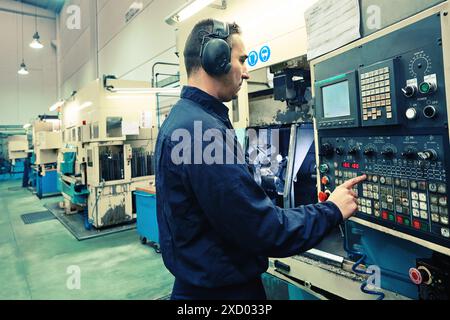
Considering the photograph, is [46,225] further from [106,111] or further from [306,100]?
[306,100]

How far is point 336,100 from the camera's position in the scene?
965 mm

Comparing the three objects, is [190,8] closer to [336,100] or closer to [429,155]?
[336,100]

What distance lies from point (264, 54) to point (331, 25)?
447 mm

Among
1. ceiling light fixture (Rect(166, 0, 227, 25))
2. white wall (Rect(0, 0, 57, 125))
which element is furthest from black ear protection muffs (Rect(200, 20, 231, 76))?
white wall (Rect(0, 0, 57, 125))

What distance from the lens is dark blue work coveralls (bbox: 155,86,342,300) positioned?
27.6 inches

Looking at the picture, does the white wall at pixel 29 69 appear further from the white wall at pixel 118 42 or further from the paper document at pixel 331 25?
the paper document at pixel 331 25

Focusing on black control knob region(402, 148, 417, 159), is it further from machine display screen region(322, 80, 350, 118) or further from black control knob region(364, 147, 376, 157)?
machine display screen region(322, 80, 350, 118)

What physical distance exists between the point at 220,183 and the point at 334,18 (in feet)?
2.34

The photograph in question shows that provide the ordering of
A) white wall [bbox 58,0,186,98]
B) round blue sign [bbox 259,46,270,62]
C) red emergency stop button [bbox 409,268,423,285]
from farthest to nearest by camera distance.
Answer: white wall [bbox 58,0,186,98], round blue sign [bbox 259,46,270,62], red emergency stop button [bbox 409,268,423,285]

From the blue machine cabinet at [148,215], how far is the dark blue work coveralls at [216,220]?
2337 millimetres

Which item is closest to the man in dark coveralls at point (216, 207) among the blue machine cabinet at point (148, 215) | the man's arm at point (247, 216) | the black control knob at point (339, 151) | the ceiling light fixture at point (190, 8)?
the man's arm at point (247, 216)

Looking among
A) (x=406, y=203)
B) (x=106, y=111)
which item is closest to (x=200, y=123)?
(x=406, y=203)

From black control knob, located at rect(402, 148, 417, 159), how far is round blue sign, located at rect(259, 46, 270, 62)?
0.82 meters

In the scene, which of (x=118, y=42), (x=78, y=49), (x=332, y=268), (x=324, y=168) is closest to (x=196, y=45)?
(x=324, y=168)
